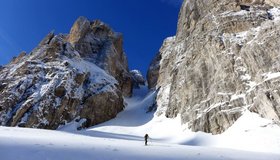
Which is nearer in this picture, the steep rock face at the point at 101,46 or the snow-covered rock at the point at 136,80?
the steep rock face at the point at 101,46

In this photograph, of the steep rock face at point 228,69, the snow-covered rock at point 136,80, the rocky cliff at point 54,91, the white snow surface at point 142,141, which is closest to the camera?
the white snow surface at point 142,141

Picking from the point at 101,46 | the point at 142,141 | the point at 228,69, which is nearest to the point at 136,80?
the point at 101,46

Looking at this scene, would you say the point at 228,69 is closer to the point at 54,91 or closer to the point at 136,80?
the point at 54,91

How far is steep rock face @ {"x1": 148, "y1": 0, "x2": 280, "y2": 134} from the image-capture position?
42.5 meters

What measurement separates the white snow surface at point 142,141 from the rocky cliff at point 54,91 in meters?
3.22

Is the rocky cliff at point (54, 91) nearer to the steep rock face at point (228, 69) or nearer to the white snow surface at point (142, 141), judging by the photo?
the white snow surface at point (142, 141)

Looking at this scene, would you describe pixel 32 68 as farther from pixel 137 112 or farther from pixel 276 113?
pixel 276 113

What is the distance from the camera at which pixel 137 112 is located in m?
80.6

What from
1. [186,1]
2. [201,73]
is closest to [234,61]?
[201,73]

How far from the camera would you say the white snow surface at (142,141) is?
17.6 metres

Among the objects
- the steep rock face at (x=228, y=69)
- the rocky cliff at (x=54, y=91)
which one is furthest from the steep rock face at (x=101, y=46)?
the steep rock face at (x=228, y=69)

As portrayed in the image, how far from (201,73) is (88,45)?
1993 inches

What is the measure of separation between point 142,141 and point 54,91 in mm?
33500

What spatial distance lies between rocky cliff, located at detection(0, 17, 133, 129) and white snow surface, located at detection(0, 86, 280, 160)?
3219 mm
